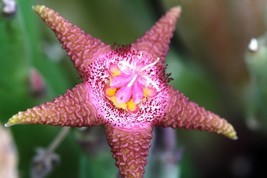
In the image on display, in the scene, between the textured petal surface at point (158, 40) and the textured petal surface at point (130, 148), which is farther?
the textured petal surface at point (158, 40)

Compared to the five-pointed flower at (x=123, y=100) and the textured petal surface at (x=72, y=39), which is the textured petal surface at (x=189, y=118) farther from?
the textured petal surface at (x=72, y=39)

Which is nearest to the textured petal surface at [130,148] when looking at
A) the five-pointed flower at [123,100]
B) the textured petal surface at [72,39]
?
the five-pointed flower at [123,100]

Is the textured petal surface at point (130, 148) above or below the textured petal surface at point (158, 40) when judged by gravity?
below

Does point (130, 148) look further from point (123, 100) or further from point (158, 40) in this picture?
point (158, 40)

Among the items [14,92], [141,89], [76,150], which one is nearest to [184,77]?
[76,150]

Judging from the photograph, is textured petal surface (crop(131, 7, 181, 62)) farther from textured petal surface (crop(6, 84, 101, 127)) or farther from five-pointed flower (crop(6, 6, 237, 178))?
textured petal surface (crop(6, 84, 101, 127))

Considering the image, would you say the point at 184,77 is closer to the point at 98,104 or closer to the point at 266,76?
the point at 266,76
